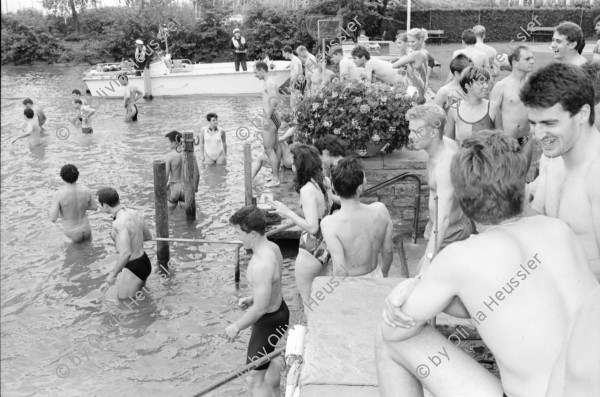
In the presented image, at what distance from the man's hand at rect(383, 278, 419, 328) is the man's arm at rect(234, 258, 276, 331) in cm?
258

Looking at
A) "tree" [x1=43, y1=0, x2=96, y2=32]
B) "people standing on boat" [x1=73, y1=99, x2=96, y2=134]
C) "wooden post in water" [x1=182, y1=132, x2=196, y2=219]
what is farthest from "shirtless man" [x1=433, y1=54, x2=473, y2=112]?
"tree" [x1=43, y1=0, x2=96, y2=32]

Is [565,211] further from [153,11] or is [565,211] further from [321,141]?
[153,11]

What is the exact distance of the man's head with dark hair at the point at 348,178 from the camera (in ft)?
15.8

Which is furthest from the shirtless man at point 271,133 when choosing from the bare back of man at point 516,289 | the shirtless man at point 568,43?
the bare back of man at point 516,289

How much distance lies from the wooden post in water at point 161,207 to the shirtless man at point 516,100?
440 centimetres

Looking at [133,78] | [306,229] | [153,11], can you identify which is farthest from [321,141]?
[153,11]

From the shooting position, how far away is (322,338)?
377cm

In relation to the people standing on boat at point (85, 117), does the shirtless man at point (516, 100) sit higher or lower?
higher

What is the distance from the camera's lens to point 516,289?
2.43 metres

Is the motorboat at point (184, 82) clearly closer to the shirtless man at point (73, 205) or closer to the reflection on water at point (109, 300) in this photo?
the reflection on water at point (109, 300)

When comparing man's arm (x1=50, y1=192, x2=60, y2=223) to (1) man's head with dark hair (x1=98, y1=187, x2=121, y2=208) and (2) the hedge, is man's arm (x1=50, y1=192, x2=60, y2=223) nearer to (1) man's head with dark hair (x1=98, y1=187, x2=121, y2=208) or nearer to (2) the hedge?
(1) man's head with dark hair (x1=98, y1=187, x2=121, y2=208)

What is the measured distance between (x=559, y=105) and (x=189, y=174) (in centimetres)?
829

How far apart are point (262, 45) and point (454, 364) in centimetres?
2925

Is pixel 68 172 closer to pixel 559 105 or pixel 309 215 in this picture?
pixel 309 215
